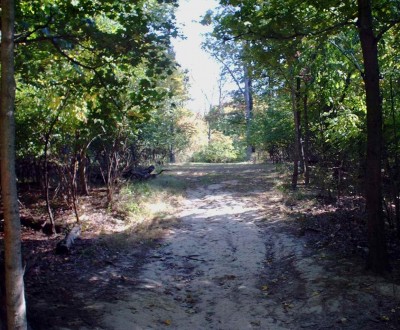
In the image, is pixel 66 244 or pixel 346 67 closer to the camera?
pixel 66 244

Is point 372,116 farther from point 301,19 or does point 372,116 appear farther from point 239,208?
point 239,208

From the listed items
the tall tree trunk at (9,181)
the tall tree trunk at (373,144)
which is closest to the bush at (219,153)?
the tall tree trunk at (373,144)

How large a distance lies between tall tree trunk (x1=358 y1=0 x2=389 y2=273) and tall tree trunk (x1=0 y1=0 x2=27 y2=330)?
459cm

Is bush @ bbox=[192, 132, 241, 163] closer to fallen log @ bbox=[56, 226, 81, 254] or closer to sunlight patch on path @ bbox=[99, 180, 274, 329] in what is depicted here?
sunlight patch on path @ bbox=[99, 180, 274, 329]

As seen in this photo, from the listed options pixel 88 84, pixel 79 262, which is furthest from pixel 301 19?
pixel 79 262

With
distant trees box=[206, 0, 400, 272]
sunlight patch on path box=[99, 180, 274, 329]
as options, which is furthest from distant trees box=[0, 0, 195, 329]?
sunlight patch on path box=[99, 180, 274, 329]

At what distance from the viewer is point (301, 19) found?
21.3 feet

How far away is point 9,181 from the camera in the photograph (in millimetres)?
3248

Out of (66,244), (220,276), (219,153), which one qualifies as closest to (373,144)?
(220,276)

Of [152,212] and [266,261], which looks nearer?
[266,261]

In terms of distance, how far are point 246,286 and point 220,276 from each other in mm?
646

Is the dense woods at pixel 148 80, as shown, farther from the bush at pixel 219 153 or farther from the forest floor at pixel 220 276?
the bush at pixel 219 153

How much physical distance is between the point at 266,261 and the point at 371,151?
9.47 ft

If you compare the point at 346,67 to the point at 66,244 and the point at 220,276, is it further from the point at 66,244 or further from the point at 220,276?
the point at 66,244
